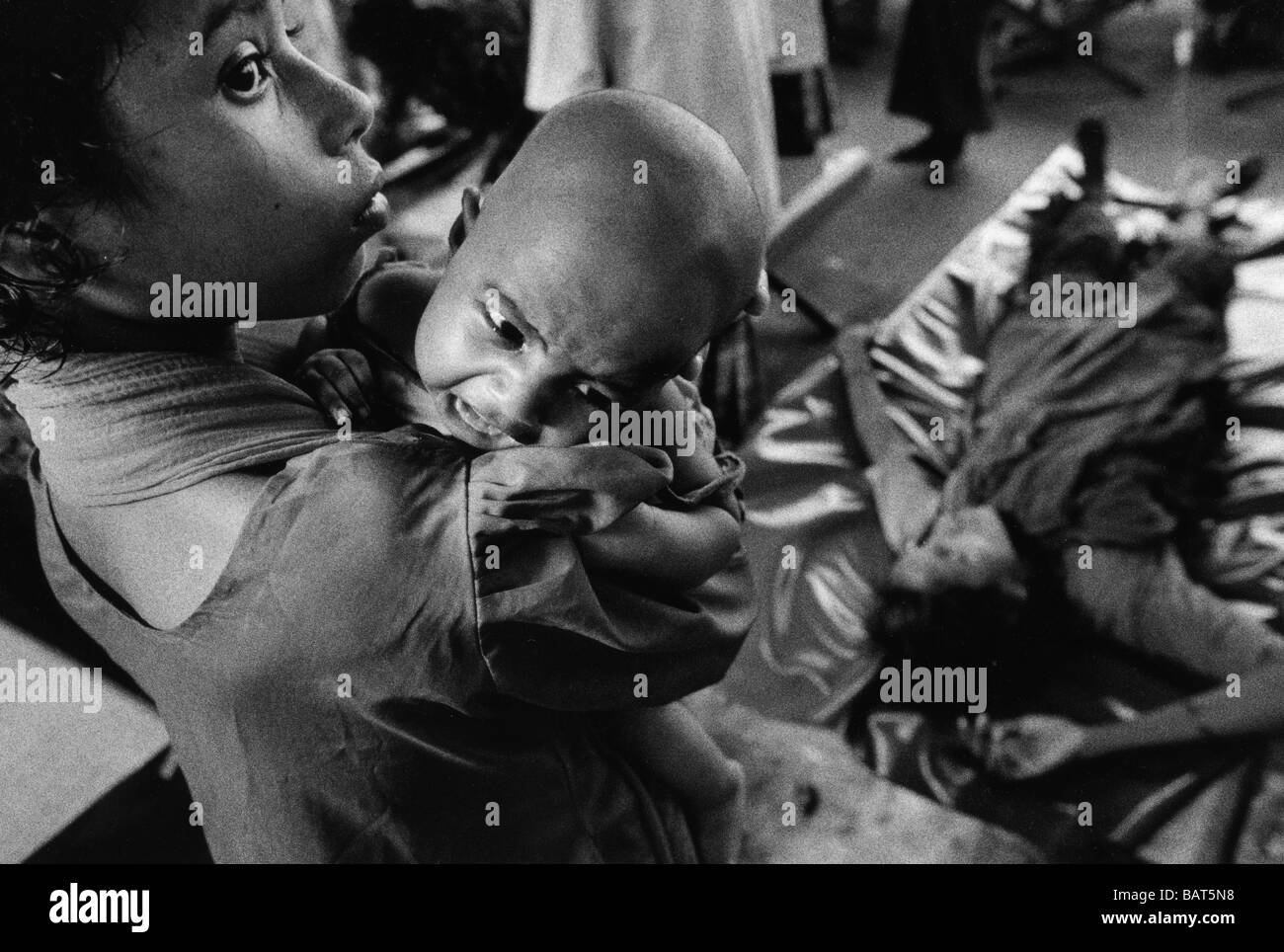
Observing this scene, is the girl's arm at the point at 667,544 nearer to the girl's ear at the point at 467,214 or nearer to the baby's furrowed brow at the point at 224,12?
the girl's ear at the point at 467,214

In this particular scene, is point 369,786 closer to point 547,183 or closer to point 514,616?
point 514,616

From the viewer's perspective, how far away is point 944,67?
6.48 ft

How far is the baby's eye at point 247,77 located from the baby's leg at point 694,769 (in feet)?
1.67

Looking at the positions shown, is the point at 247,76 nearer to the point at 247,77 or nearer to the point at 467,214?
the point at 247,77

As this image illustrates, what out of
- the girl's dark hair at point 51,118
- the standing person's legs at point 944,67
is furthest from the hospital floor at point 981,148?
the girl's dark hair at point 51,118

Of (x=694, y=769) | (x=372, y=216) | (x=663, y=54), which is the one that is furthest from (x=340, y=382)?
(x=663, y=54)

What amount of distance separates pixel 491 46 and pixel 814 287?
887 millimetres

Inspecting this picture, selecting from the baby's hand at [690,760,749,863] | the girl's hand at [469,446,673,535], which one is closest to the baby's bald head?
the girl's hand at [469,446,673,535]

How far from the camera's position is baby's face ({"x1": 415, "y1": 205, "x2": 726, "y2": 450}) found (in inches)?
29.8

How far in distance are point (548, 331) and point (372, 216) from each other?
180mm

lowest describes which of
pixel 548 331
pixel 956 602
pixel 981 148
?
pixel 956 602

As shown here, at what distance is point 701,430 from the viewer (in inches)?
37.0

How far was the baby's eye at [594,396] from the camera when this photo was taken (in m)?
0.80
